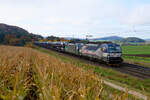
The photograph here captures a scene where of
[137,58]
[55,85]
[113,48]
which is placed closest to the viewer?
[55,85]

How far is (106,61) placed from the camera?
20922 mm

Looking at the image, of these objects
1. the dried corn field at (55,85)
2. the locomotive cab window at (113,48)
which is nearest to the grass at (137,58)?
the locomotive cab window at (113,48)

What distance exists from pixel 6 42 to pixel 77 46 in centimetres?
4667

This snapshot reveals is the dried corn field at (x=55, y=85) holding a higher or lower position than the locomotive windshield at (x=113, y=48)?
higher

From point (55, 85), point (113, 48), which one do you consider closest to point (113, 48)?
point (113, 48)

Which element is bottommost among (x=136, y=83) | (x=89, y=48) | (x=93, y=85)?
(x=136, y=83)

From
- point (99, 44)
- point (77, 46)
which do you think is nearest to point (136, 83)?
point (99, 44)

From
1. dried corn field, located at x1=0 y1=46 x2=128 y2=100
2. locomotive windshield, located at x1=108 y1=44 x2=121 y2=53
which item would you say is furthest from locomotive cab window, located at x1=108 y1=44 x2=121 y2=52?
dried corn field, located at x1=0 y1=46 x2=128 y2=100

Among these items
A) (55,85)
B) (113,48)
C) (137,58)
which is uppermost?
(55,85)

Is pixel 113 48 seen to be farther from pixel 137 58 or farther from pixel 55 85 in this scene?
pixel 55 85

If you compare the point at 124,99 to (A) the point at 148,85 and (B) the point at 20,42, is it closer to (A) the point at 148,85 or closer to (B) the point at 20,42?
(A) the point at 148,85

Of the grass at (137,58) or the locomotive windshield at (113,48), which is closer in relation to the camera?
the locomotive windshield at (113,48)

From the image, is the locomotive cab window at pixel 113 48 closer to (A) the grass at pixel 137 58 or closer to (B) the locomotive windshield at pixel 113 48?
(B) the locomotive windshield at pixel 113 48

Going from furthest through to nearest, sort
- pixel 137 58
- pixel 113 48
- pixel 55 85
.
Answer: pixel 137 58
pixel 113 48
pixel 55 85
